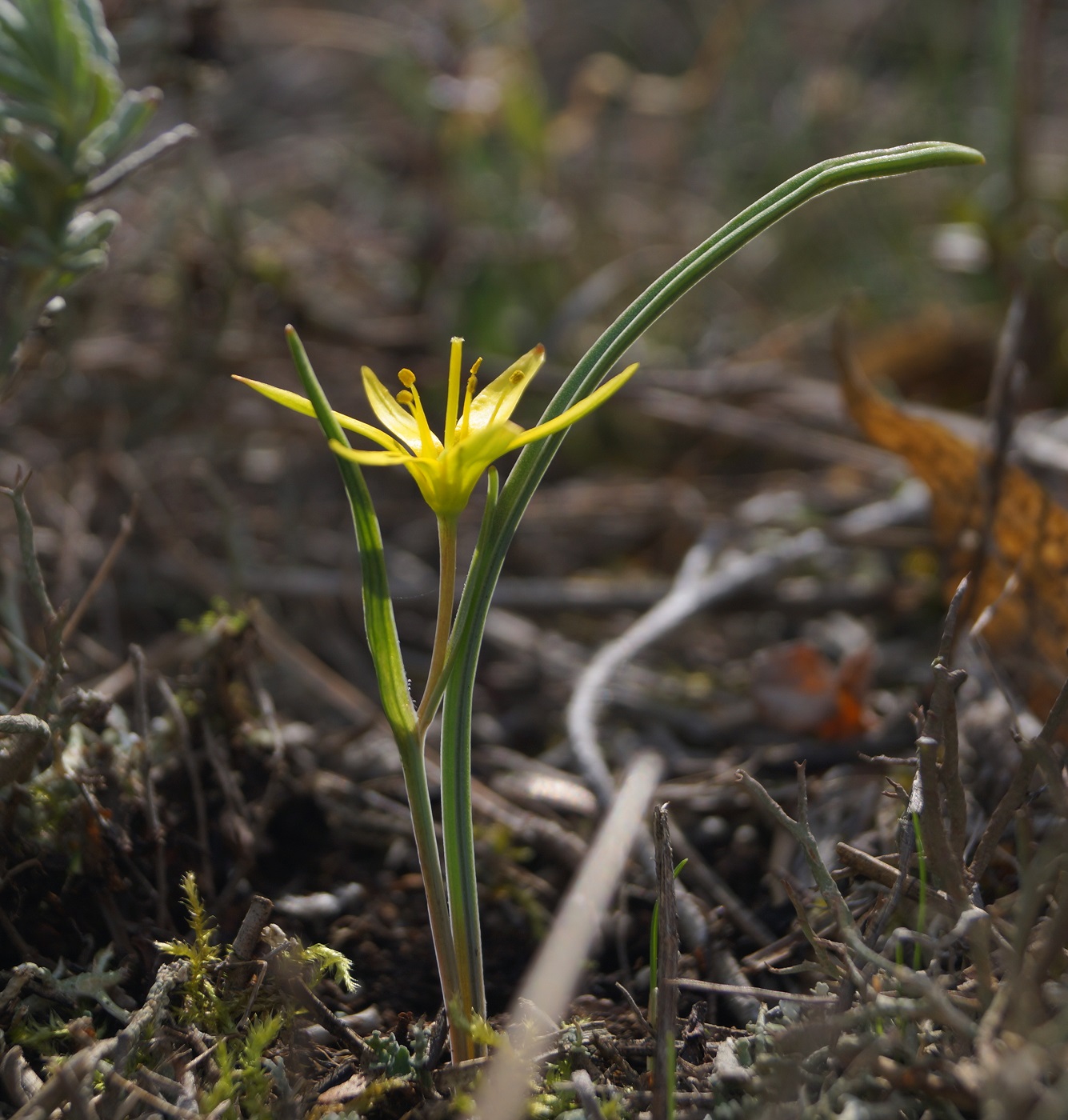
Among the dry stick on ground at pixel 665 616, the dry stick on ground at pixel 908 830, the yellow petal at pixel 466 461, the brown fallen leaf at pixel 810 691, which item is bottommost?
the brown fallen leaf at pixel 810 691

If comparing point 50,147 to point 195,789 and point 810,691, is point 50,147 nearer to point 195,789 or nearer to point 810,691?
point 195,789

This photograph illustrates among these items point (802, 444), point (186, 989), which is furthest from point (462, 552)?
point (186, 989)

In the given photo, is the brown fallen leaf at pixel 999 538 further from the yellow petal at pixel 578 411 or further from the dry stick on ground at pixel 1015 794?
the yellow petal at pixel 578 411

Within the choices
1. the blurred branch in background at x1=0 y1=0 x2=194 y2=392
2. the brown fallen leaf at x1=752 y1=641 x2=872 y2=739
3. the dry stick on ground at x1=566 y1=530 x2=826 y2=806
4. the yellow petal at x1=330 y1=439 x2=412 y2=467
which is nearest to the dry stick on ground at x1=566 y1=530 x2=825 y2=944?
the dry stick on ground at x1=566 y1=530 x2=826 y2=806

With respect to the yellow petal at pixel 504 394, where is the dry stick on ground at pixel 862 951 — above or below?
below

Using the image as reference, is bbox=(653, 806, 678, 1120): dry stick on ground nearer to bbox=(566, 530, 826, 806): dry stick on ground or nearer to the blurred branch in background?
bbox=(566, 530, 826, 806): dry stick on ground

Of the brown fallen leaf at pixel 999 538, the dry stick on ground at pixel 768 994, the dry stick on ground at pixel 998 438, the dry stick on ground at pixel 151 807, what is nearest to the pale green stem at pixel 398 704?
the dry stick on ground at pixel 768 994
